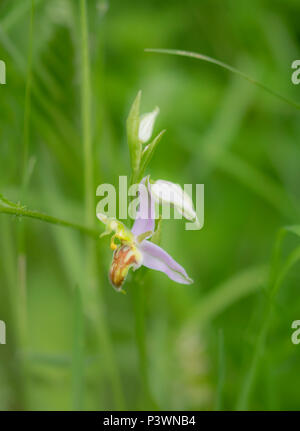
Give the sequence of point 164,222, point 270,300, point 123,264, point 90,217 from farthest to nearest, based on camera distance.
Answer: point 164,222
point 90,217
point 270,300
point 123,264

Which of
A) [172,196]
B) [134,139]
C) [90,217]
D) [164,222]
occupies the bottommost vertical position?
[172,196]

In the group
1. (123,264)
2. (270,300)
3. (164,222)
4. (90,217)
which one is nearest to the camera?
(123,264)

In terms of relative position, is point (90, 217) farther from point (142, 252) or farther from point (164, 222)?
point (142, 252)

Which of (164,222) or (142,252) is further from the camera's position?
(164,222)

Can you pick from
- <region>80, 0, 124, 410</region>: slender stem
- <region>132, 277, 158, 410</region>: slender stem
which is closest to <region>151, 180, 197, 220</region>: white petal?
<region>132, 277, 158, 410</region>: slender stem

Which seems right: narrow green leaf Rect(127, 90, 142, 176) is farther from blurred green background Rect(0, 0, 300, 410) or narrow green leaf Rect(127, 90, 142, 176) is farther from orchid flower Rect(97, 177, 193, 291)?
blurred green background Rect(0, 0, 300, 410)

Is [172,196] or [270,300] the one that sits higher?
[172,196]

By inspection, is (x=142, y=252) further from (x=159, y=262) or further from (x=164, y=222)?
(x=164, y=222)

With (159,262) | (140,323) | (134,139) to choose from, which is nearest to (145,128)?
(134,139)

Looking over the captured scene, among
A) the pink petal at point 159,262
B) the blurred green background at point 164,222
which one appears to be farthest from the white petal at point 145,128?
the blurred green background at point 164,222
